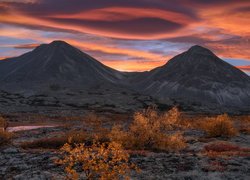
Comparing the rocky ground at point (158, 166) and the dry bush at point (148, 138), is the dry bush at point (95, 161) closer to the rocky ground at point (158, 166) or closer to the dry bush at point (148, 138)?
the rocky ground at point (158, 166)

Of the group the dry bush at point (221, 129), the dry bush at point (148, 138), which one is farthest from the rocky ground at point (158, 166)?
the dry bush at point (221, 129)

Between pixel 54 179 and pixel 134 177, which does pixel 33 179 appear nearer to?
pixel 54 179

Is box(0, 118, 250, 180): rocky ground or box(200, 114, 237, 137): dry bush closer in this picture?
box(0, 118, 250, 180): rocky ground

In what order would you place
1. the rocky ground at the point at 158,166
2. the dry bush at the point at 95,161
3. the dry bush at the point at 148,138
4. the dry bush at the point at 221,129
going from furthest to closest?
the dry bush at the point at 221,129 → the dry bush at the point at 148,138 → the rocky ground at the point at 158,166 → the dry bush at the point at 95,161

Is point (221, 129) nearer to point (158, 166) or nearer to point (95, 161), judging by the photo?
point (158, 166)

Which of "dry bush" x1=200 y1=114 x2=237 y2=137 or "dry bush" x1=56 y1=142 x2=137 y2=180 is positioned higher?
"dry bush" x1=56 y1=142 x2=137 y2=180

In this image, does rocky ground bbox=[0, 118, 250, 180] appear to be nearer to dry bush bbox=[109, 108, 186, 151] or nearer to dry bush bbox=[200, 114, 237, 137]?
dry bush bbox=[109, 108, 186, 151]

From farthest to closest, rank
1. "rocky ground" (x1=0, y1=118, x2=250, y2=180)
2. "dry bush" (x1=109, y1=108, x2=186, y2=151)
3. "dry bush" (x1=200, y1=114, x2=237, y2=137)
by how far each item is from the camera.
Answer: "dry bush" (x1=200, y1=114, x2=237, y2=137) < "dry bush" (x1=109, y1=108, x2=186, y2=151) < "rocky ground" (x1=0, y1=118, x2=250, y2=180)

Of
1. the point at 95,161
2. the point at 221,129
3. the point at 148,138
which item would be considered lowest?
the point at 221,129

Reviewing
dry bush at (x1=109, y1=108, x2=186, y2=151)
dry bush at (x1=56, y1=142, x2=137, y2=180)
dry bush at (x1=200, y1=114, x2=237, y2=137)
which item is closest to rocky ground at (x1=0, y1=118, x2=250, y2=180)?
dry bush at (x1=56, y1=142, x2=137, y2=180)

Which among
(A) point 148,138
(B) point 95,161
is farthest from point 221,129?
(B) point 95,161

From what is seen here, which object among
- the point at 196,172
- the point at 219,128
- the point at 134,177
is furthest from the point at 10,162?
the point at 219,128

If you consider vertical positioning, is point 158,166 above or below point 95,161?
below

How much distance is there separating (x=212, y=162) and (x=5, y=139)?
16766 mm
